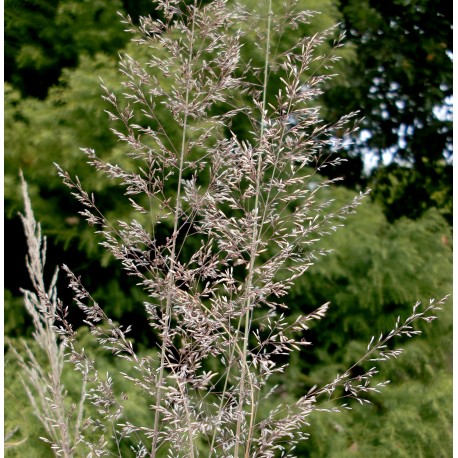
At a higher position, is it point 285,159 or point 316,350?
point 285,159

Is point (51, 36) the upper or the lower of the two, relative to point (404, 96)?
upper

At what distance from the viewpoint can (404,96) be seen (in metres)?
5.50

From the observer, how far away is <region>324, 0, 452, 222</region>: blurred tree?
17.0 ft

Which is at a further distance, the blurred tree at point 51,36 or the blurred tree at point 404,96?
the blurred tree at point 404,96

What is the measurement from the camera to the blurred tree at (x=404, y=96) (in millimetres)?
5195

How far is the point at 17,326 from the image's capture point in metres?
3.44

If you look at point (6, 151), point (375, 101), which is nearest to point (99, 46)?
point (6, 151)

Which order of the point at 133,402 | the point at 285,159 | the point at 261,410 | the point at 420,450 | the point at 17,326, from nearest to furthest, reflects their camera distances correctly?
the point at 285,159, the point at 133,402, the point at 420,450, the point at 261,410, the point at 17,326

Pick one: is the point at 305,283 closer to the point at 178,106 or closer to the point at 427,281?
the point at 427,281

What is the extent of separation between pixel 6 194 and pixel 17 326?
0.65m

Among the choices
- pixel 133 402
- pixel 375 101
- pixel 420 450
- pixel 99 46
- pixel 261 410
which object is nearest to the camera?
pixel 133 402

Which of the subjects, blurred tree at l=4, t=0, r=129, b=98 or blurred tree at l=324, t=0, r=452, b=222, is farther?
blurred tree at l=324, t=0, r=452, b=222

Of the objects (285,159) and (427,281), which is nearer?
(285,159)

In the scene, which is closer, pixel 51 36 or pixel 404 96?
pixel 51 36
